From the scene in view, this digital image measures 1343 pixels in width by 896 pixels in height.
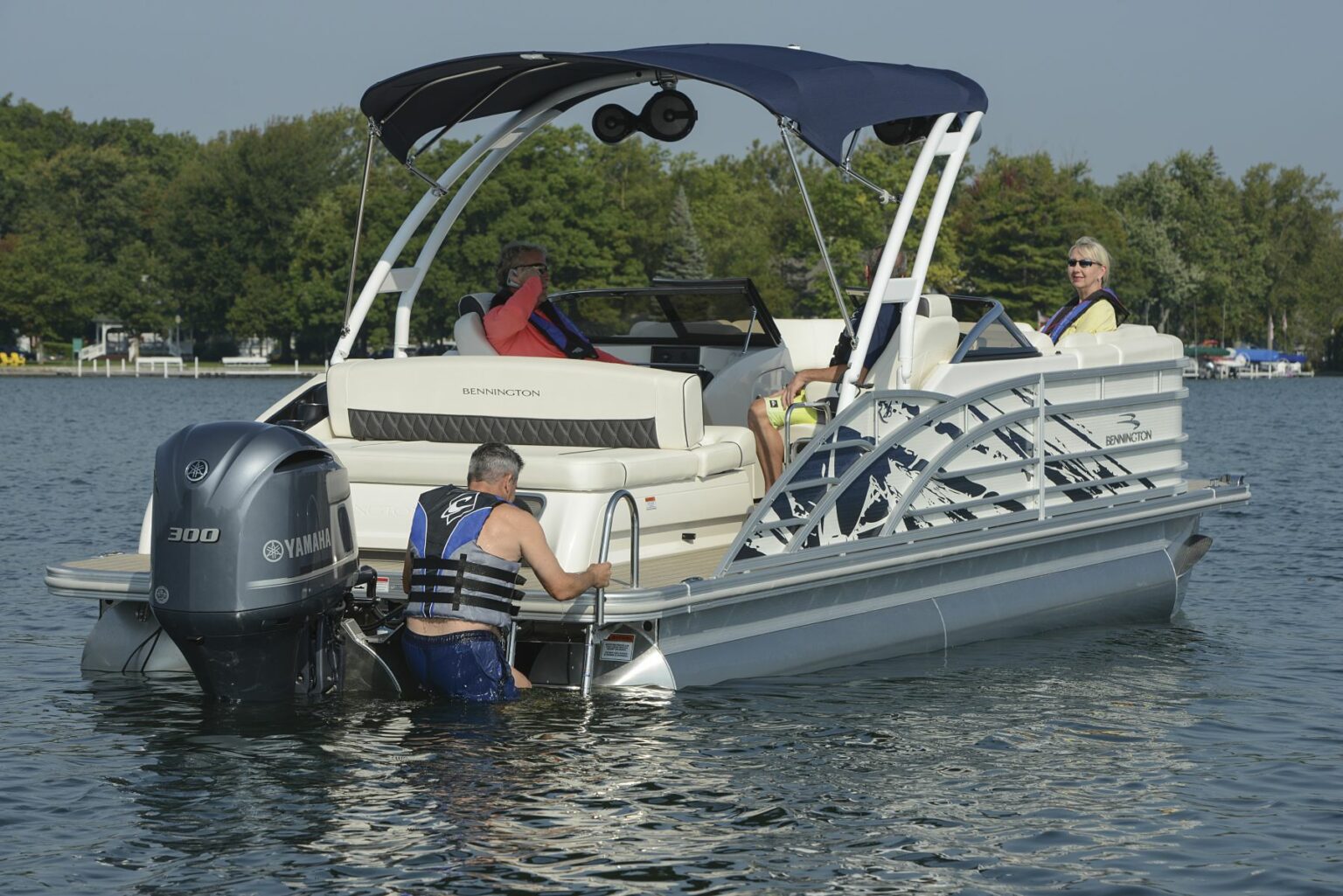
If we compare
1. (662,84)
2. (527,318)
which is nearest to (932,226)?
(662,84)

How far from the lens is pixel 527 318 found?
941 centimetres

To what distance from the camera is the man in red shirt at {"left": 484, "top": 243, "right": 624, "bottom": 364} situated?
938 centimetres

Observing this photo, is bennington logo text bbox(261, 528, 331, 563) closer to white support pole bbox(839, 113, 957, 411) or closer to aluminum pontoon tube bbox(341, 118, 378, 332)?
aluminum pontoon tube bbox(341, 118, 378, 332)

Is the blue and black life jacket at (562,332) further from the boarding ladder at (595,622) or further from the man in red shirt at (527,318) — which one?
the boarding ladder at (595,622)

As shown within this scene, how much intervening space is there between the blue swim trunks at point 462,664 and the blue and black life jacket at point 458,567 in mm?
111

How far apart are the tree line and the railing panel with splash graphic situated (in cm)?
6576

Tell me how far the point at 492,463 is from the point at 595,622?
0.77 m

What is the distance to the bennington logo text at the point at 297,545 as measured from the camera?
6.82m

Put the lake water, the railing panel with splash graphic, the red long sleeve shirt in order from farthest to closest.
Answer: the red long sleeve shirt
the railing panel with splash graphic
the lake water

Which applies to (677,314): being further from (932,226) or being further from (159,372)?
(159,372)

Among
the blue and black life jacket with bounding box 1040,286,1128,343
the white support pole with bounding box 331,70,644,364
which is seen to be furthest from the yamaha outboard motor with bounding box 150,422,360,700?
the blue and black life jacket with bounding box 1040,286,1128,343

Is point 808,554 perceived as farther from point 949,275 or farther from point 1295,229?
point 1295,229

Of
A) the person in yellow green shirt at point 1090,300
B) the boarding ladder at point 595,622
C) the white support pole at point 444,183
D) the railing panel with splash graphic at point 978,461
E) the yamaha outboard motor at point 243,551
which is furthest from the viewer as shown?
the person in yellow green shirt at point 1090,300

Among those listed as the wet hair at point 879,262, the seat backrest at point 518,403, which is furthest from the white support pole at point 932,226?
the seat backrest at point 518,403
